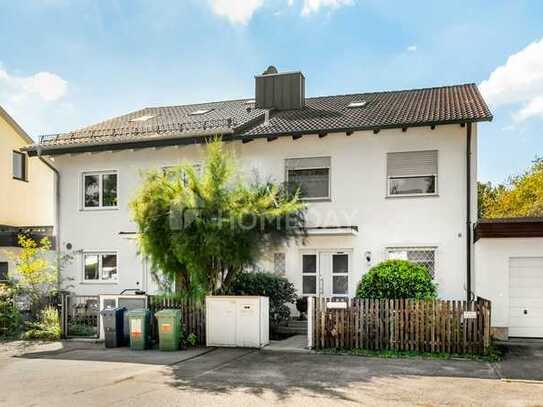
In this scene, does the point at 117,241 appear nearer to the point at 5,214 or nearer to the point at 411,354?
the point at 5,214

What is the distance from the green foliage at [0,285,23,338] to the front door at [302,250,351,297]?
817 centimetres

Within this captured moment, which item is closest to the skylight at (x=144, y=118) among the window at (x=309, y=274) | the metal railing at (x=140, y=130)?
the metal railing at (x=140, y=130)

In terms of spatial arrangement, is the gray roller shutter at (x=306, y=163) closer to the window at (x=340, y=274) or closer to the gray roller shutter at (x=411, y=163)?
the gray roller shutter at (x=411, y=163)

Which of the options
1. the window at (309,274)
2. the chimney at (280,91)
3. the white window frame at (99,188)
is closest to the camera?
the window at (309,274)

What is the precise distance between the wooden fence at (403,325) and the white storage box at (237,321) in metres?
1.26

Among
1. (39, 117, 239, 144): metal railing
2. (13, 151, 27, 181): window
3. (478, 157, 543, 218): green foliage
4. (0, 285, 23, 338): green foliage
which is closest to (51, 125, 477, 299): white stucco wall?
(39, 117, 239, 144): metal railing

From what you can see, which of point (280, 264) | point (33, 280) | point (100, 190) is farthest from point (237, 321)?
point (100, 190)

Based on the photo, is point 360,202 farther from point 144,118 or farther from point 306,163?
point 144,118

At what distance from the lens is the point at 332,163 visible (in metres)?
17.9

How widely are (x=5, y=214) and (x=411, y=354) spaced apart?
18.4 m

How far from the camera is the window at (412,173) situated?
17062mm

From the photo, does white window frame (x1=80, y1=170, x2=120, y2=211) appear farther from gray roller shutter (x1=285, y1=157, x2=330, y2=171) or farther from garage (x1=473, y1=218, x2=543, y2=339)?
garage (x1=473, y1=218, x2=543, y2=339)

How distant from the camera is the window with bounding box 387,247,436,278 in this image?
16844 mm

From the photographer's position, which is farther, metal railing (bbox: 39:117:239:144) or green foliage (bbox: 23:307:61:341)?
metal railing (bbox: 39:117:239:144)
